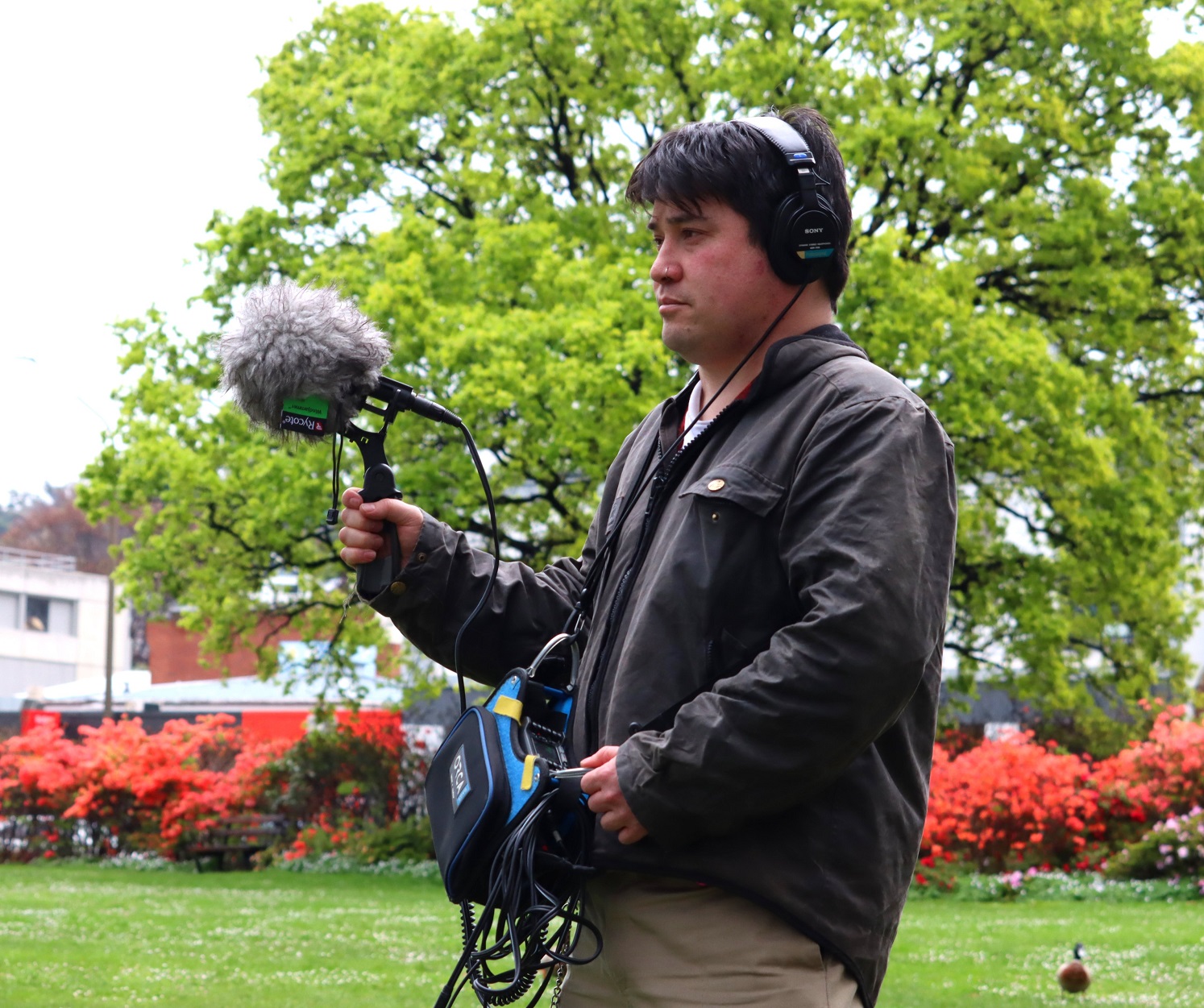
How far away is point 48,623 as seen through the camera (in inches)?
2308

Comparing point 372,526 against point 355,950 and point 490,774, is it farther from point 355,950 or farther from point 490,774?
point 355,950

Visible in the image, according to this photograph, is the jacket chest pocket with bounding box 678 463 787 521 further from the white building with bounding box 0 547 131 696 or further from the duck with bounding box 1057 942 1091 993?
the white building with bounding box 0 547 131 696

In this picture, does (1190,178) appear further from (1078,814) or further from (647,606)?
(647,606)

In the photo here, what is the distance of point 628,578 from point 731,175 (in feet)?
2.49

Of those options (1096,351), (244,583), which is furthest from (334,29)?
(1096,351)

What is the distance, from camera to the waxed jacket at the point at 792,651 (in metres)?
2.17

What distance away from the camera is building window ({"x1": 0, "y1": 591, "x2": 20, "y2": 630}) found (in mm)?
56406

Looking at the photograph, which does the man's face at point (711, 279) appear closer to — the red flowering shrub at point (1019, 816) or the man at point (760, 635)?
the man at point (760, 635)

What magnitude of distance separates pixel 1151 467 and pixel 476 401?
8.56 m

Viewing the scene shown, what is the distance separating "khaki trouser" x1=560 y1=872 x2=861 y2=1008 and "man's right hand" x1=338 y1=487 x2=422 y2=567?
82 cm

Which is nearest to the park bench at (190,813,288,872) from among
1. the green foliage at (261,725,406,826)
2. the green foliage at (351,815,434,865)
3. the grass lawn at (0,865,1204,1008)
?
the green foliage at (261,725,406,826)

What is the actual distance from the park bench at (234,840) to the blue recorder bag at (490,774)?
54.0 ft

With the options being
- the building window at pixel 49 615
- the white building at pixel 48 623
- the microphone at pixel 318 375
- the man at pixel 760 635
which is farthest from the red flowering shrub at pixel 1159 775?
the building window at pixel 49 615

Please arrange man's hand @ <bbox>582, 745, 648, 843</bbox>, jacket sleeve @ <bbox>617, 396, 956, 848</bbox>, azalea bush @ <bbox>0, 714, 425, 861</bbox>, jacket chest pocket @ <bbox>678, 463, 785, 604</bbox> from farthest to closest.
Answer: azalea bush @ <bbox>0, 714, 425, 861</bbox>
jacket chest pocket @ <bbox>678, 463, 785, 604</bbox>
man's hand @ <bbox>582, 745, 648, 843</bbox>
jacket sleeve @ <bbox>617, 396, 956, 848</bbox>
